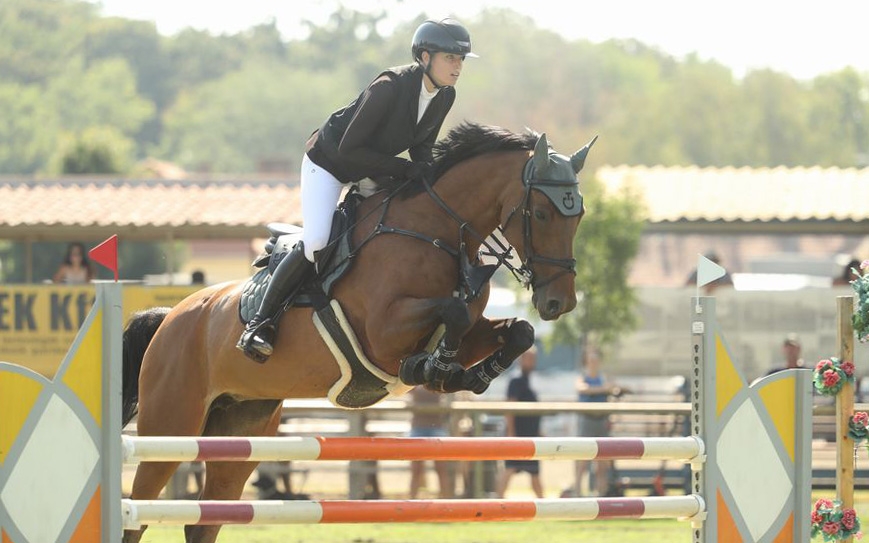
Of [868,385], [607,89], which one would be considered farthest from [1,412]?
[607,89]

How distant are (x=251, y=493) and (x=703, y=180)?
8600 mm

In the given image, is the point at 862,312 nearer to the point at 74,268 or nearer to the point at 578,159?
the point at 578,159

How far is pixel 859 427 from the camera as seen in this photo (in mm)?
5926

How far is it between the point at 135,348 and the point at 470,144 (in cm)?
201

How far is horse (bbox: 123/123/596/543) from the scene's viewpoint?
5.38 m

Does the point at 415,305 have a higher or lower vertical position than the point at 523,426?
higher

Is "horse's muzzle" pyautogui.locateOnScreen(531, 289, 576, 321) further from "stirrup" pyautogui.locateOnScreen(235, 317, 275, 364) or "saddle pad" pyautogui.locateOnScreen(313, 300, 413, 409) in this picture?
"stirrup" pyautogui.locateOnScreen(235, 317, 275, 364)

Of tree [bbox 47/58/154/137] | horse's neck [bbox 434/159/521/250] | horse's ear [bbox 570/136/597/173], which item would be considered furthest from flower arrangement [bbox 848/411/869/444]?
tree [bbox 47/58/154/137]

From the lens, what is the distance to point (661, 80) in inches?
4107

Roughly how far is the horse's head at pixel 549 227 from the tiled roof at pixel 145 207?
9142 mm

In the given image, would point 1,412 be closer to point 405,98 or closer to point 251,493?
point 405,98

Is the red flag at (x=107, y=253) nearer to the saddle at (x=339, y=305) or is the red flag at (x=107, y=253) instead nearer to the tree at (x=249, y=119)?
the saddle at (x=339, y=305)

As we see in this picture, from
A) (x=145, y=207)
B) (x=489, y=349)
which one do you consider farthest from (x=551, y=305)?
(x=145, y=207)

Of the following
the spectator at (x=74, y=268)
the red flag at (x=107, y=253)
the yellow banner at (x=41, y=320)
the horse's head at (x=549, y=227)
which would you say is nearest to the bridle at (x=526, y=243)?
the horse's head at (x=549, y=227)
